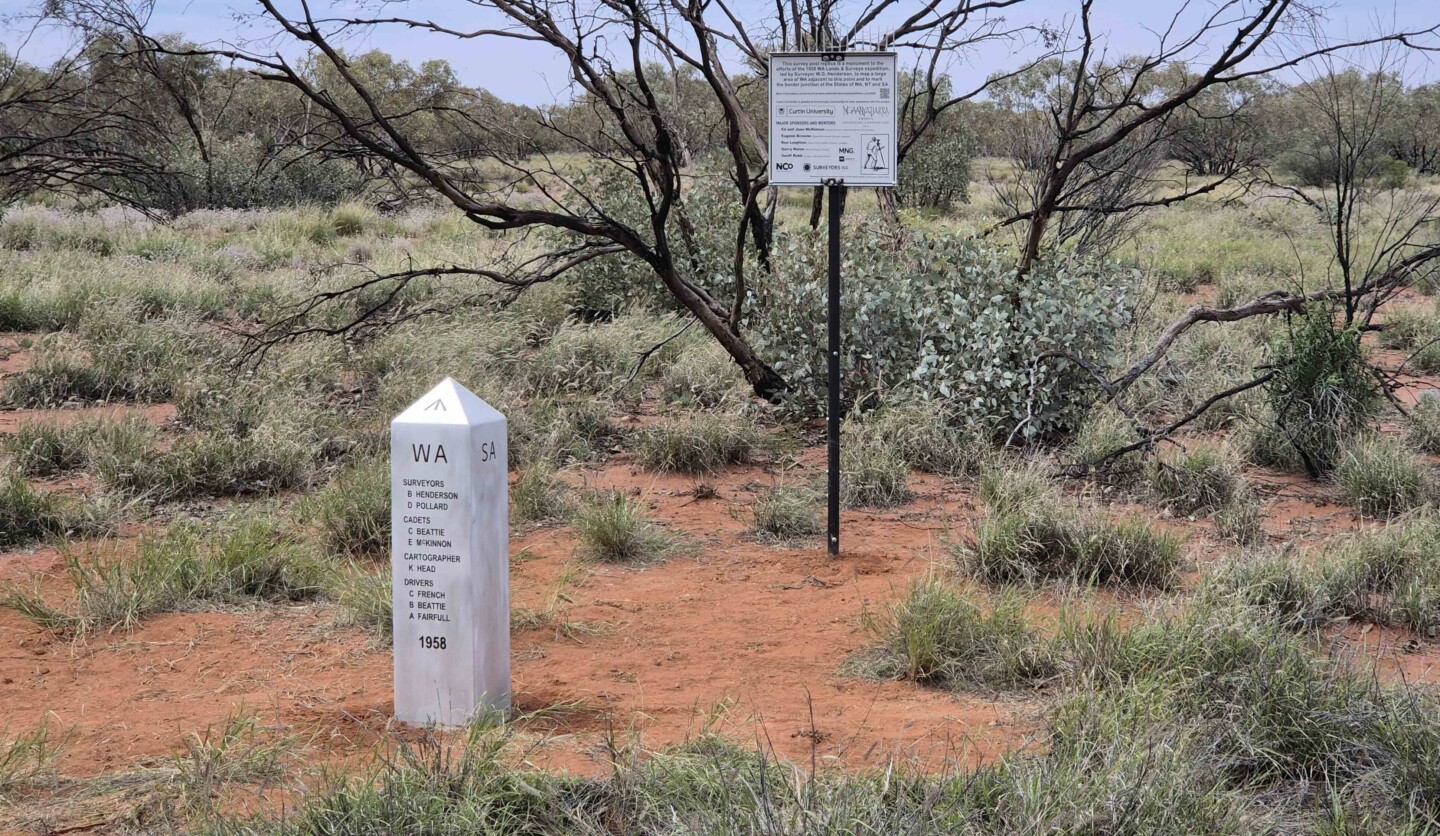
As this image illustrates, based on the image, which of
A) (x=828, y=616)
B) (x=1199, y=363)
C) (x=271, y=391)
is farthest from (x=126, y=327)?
(x=1199, y=363)

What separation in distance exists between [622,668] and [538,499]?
8.49 ft

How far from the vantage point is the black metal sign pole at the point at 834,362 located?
6.41m

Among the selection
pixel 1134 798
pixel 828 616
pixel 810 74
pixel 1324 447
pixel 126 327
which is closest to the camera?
pixel 1134 798

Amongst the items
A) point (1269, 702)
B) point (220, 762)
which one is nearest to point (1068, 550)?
point (1269, 702)

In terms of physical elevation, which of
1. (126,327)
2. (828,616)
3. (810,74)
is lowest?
(828,616)

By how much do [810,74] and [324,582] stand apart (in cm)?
328

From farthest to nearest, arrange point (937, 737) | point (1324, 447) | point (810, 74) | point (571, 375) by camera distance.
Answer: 1. point (571, 375)
2. point (1324, 447)
3. point (810, 74)
4. point (937, 737)

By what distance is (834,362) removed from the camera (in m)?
6.60

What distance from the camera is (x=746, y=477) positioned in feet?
27.7

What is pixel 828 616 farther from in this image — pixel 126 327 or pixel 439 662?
pixel 126 327

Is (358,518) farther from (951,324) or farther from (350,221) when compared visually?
(350,221)

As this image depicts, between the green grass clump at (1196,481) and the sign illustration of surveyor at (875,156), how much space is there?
2487 millimetres

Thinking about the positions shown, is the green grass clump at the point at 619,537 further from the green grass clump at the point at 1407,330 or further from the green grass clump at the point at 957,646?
the green grass clump at the point at 1407,330

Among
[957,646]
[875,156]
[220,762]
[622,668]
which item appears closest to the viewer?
[220,762]
